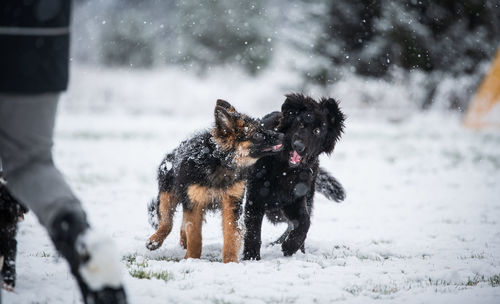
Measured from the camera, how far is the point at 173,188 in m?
4.54

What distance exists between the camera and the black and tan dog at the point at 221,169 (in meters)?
4.04

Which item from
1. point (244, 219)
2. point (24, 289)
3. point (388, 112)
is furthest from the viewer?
point (388, 112)

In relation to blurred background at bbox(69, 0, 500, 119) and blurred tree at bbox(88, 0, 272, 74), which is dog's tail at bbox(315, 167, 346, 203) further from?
blurred tree at bbox(88, 0, 272, 74)

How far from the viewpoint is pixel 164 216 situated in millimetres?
4633

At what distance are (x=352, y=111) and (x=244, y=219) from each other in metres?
25.5

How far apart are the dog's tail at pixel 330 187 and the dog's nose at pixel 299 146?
110 centimetres

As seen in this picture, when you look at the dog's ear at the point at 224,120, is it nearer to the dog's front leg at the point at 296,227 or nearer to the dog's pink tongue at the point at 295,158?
the dog's pink tongue at the point at 295,158

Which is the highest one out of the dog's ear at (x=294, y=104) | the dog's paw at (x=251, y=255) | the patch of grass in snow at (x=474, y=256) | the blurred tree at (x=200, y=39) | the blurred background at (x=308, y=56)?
the blurred tree at (x=200, y=39)

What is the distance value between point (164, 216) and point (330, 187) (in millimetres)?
1911

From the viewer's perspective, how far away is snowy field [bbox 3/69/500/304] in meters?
3.07

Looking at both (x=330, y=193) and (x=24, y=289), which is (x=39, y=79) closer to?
(x=24, y=289)

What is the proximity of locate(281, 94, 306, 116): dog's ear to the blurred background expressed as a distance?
1469cm

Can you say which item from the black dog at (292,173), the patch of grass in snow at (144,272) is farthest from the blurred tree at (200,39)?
the patch of grass in snow at (144,272)

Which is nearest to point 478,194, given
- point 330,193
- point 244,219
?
point 330,193
